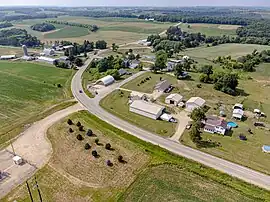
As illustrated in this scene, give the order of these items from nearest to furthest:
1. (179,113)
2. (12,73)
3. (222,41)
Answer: (179,113) < (12,73) < (222,41)

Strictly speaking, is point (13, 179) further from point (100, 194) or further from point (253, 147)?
point (253, 147)

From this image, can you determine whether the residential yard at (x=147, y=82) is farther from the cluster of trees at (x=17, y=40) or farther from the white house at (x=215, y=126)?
the cluster of trees at (x=17, y=40)

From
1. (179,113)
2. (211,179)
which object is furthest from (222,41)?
(211,179)

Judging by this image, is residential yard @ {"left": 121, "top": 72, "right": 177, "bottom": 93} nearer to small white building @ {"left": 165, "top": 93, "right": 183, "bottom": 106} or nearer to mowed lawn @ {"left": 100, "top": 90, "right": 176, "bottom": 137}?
mowed lawn @ {"left": 100, "top": 90, "right": 176, "bottom": 137}

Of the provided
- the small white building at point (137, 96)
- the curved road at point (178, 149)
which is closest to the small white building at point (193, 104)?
the small white building at point (137, 96)

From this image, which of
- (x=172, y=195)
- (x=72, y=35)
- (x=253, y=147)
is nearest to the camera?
(x=172, y=195)

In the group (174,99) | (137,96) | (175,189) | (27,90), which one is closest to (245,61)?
(174,99)
